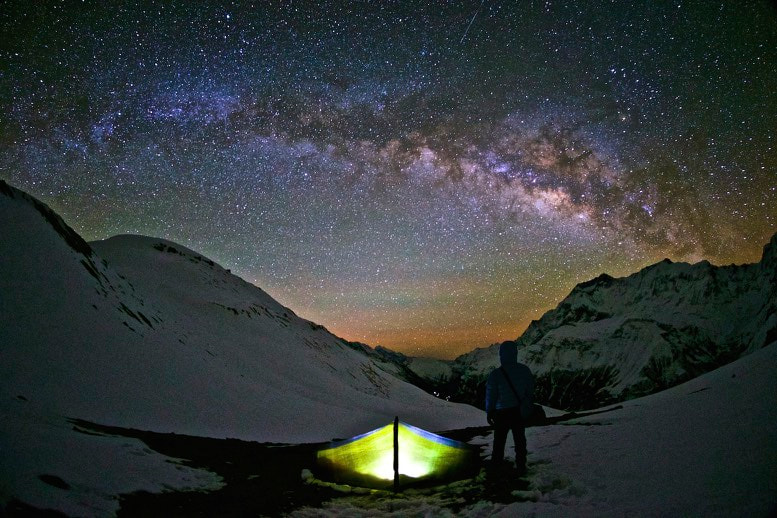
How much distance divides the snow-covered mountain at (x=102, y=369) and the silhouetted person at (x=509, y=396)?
7.81 meters

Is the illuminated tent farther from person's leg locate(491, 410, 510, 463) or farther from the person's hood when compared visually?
the person's hood

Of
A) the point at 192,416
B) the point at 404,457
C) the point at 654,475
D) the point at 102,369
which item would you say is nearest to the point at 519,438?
the point at 654,475

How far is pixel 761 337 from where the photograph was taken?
182 metres

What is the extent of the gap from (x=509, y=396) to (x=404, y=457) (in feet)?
10.4

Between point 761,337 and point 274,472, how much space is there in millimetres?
250028

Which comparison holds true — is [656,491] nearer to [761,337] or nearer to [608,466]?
[608,466]

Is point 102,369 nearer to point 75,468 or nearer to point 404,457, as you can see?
point 75,468

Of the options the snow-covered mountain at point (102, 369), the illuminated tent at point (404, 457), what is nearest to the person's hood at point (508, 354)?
the illuminated tent at point (404, 457)

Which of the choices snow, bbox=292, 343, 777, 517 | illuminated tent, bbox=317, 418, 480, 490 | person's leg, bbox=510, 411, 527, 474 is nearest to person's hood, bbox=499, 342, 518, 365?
person's leg, bbox=510, 411, 527, 474

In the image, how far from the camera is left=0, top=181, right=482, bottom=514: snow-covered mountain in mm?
11413

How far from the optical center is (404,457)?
958cm

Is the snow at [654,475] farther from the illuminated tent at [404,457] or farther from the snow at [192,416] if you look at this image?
the illuminated tent at [404,457]

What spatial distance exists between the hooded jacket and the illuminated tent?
6.12 ft

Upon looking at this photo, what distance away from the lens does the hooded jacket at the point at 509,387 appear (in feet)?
27.7
